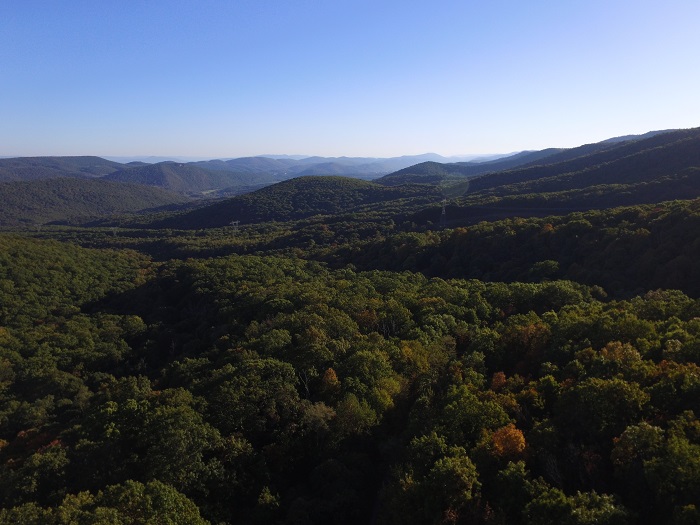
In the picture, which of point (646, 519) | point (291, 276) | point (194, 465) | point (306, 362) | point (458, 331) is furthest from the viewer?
point (291, 276)

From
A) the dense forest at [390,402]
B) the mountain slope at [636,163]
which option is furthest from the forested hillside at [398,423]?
the mountain slope at [636,163]

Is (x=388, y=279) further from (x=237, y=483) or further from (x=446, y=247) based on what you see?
(x=237, y=483)

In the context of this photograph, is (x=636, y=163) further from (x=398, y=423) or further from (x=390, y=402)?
(x=398, y=423)

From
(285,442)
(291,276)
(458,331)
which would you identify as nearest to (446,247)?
(291,276)

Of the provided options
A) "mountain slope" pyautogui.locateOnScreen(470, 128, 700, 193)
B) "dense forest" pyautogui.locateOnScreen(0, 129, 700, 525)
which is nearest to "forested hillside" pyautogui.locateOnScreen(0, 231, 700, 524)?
"dense forest" pyautogui.locateOnScreen(0, 129, 700, 525)

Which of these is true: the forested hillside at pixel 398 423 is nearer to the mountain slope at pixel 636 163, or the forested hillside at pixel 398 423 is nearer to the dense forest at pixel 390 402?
the dense forest at pixel 390 402

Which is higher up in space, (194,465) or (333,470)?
(194,465)

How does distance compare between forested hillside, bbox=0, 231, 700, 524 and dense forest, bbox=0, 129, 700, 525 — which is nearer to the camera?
forested hillside, bbox=0, 231, 700, 524

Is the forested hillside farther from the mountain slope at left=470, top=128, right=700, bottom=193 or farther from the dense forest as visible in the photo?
the mountain slope at left=470, top=128, right=700, bottom=193
